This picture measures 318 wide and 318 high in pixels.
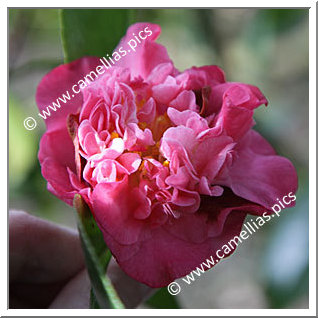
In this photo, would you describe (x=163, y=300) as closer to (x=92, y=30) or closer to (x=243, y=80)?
(x=92, y=30)

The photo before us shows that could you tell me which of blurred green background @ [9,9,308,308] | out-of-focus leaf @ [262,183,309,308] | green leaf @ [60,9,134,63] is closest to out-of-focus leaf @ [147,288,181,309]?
blurred green background @ [9,9,308,308]

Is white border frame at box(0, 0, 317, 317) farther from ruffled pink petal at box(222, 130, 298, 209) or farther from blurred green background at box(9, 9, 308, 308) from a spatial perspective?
blurred green background at box(9, 9, 308, 308)

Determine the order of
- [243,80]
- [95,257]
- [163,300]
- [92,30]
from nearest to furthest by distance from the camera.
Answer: [95,257]
[92,30]
[163,300]
[243,80]

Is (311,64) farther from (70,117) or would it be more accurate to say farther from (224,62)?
(224,62)

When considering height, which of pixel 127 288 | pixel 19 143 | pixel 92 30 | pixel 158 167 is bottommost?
pixel 127 288

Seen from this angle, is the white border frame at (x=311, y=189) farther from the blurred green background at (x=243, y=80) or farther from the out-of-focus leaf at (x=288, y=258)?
the out-of-focus leaf at (x=288, y=258)

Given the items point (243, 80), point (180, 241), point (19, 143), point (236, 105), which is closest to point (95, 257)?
point (180, 241)
